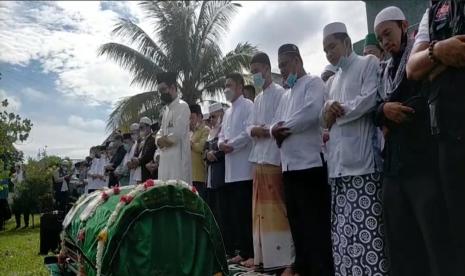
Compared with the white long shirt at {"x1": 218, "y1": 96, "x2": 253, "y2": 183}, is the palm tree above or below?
above

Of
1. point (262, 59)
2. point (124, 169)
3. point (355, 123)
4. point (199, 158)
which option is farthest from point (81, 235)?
point (124, 169)

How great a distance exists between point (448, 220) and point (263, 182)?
230cm

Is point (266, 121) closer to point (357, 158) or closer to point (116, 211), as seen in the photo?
point (357, 158)

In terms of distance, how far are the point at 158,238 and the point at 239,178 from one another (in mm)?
1910

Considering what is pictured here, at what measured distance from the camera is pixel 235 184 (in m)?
5.44

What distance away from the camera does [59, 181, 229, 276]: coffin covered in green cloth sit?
11.2 feet

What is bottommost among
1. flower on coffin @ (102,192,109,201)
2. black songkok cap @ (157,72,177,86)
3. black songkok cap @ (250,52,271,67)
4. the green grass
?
the green grass

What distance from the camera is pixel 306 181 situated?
13.6ft

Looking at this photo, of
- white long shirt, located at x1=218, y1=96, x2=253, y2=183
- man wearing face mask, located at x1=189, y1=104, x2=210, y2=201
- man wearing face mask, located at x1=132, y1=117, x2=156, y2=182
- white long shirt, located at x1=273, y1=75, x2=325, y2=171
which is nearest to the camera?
white long shirt, located at x1=273, y1=75, x2=325, y2=171

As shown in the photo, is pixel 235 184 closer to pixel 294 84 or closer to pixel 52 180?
pixel 294 84

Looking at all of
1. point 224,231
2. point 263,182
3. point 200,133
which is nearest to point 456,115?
point 263,182

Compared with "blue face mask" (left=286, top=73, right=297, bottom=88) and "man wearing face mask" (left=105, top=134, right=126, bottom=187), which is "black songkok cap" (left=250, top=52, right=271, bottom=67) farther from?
"man wearing face mask" (left=105, top=134, right=126, bottom=187)

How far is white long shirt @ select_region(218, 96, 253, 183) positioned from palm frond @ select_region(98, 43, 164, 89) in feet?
41.4

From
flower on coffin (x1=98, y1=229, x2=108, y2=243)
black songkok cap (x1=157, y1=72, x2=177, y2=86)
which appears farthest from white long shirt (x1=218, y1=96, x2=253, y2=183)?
flower on coffin (x1=98, y1=229, x2=108, y2=243)
